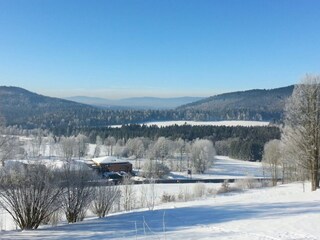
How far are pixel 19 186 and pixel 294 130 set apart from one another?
19.6 m

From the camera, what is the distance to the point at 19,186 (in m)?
18.7

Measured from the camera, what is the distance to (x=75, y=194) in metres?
22.2

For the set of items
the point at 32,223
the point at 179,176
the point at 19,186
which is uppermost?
the point at 19,186

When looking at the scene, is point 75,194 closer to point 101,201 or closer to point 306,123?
point 101,201

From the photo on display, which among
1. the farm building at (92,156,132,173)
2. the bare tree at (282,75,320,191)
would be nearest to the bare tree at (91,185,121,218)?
the bare tree at (282,75,320,191)

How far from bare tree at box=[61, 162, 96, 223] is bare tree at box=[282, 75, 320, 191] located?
1560 cm

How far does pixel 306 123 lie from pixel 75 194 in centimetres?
1708

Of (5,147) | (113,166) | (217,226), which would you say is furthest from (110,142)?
(217,226)

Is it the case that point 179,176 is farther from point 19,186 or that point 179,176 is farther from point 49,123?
point 49,123

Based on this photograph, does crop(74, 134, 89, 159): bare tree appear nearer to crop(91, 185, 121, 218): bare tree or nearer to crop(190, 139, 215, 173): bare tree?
crop(190, 139, 215, 173): bare tree

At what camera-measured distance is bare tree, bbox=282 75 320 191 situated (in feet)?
86.1

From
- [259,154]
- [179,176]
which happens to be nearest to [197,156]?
[179,176]

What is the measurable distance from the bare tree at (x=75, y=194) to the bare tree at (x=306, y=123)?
51.2 ft

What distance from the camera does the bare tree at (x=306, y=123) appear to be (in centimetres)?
2625
